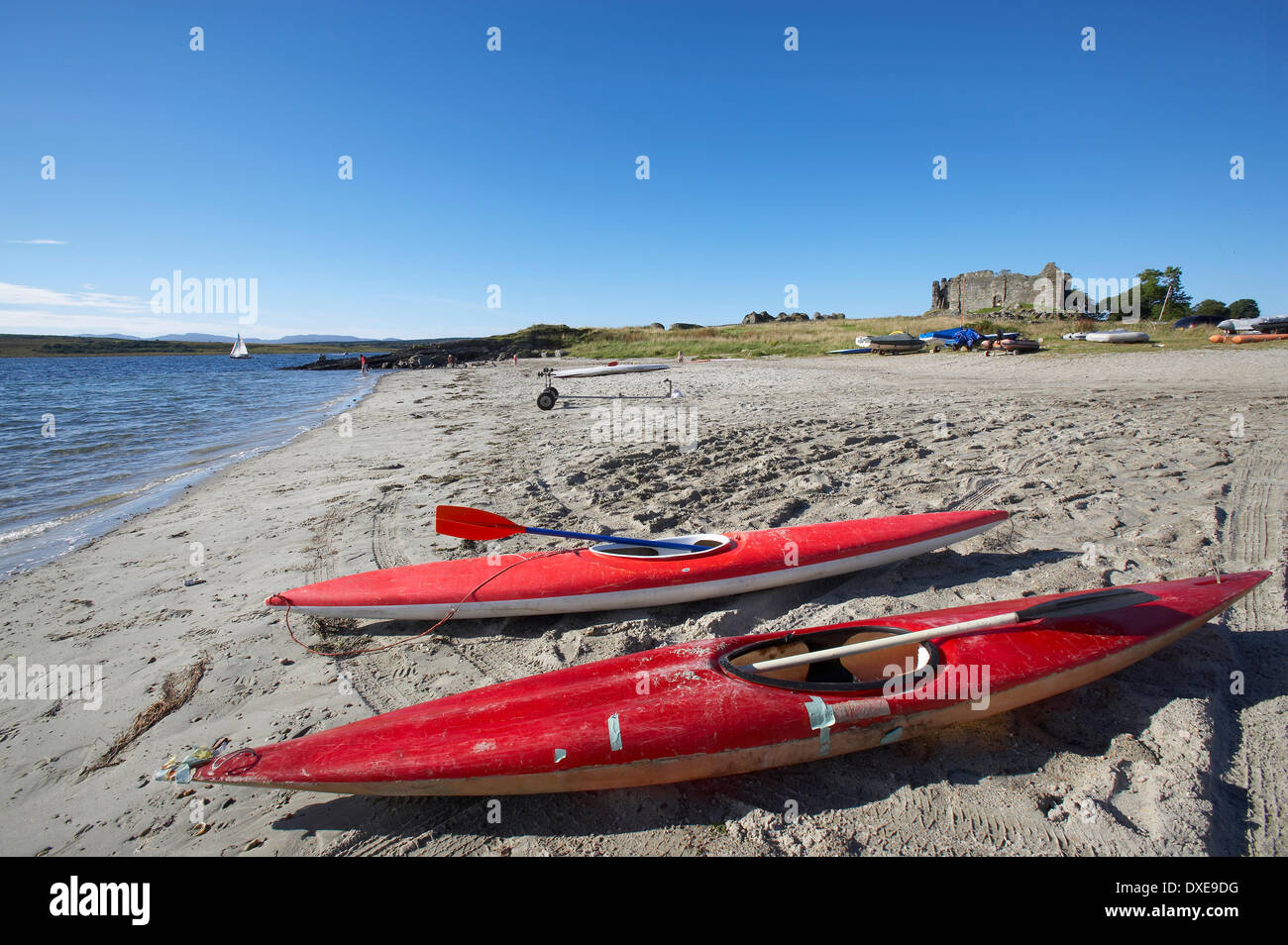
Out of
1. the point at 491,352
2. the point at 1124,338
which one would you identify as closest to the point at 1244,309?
the point at 1124,338

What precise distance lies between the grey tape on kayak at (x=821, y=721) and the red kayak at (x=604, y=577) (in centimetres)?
140

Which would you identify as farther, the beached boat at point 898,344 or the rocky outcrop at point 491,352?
the rocky outcrop at point 491,352

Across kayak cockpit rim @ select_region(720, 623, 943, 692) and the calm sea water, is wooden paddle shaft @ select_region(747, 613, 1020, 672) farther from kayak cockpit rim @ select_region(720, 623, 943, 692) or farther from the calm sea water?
the calm sea water

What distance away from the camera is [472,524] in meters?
4.11

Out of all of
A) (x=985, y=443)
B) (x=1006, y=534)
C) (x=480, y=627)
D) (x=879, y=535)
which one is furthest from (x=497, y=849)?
(x=985, y=443)

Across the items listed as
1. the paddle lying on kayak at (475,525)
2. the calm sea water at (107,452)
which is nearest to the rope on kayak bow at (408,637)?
the paddle lying on kayak at (475,525)

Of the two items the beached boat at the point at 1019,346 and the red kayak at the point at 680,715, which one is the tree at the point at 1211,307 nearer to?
the beached boat at the point at 1019,346

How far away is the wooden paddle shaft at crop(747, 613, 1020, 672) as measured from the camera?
8.12 ft

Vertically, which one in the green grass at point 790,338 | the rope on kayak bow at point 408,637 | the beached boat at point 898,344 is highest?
the green grass at point 790,338

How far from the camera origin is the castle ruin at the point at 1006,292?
34188 mm

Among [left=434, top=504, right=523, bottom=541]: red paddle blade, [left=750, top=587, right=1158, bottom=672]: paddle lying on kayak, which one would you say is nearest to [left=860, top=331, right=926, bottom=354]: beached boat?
[left=750, top=587, right=1158, bottom=672]: paddle lying on kayak

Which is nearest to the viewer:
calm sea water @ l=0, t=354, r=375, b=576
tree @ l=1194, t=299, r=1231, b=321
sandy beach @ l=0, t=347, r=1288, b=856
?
sandy beach @ l=0, t=347, r=1288, b=856

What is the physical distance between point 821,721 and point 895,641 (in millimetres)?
568
